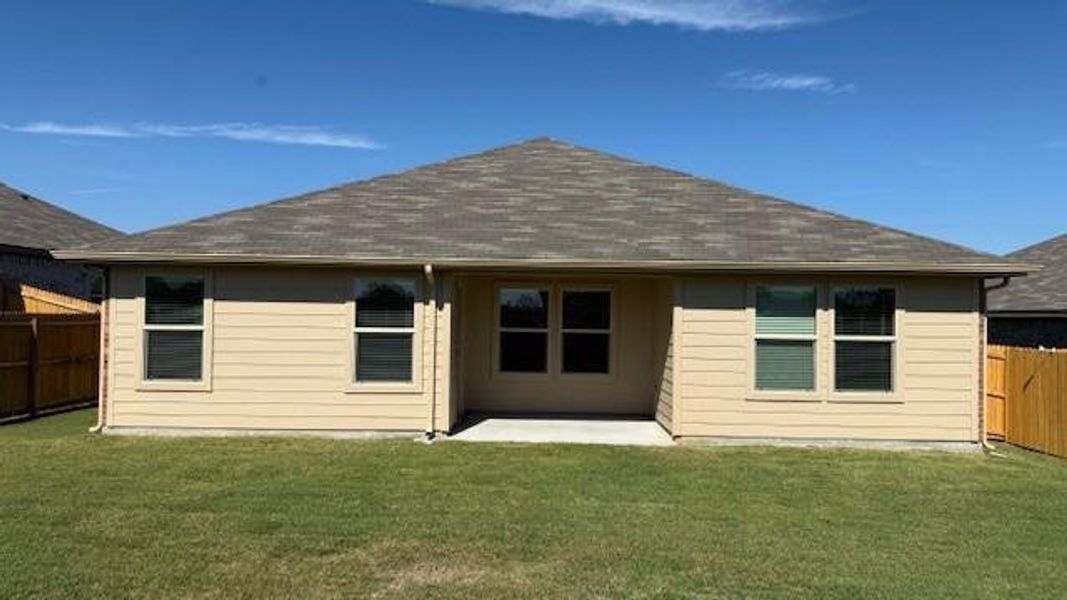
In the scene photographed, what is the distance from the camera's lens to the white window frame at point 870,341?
11742 mm

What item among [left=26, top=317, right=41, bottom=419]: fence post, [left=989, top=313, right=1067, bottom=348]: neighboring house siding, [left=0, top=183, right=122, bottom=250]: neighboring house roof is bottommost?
[left=26, top=317, right=41, bottom=419]: fence post

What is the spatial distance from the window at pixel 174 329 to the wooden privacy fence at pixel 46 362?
10.9 ft

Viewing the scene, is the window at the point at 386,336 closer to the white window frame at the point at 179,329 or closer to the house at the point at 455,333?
the house at the point at 455,333

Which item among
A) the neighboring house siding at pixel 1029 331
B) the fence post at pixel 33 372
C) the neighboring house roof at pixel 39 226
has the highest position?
the neighboring house roof at pixel 39 226

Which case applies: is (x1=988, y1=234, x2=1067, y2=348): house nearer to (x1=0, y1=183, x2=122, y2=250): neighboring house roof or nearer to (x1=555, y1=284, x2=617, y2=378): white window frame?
(x1=555, y1=284, x2=617, y2=378): white window frame

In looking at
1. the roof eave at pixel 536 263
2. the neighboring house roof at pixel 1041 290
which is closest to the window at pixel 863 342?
the roof eave at pixel 536 263

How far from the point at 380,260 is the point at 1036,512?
307 inches

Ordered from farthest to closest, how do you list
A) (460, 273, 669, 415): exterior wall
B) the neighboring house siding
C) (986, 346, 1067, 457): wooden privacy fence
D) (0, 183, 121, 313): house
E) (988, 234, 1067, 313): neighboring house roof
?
(0, 183, 121, 313): house, (988, 234, 1067, 313): neighboring house roof, the neighboring house siding, (460, 273, 669, 415): exterior wall, (986, 346, 1067, 457): wooden privacy fence

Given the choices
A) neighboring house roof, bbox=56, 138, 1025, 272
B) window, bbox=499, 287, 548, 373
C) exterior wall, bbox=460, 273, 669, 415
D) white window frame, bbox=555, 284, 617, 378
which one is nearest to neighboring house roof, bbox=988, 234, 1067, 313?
neighboring house roof, bbox=56, 138, 1025, 272

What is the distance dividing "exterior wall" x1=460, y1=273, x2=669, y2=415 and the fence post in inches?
267

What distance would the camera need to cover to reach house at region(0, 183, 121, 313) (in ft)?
59.8

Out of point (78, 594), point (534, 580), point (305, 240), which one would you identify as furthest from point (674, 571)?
point (305, 240)

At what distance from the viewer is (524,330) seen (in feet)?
48.5

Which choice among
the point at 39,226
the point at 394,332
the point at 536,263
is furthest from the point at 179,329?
the point at 39,226
